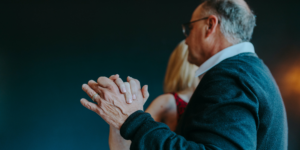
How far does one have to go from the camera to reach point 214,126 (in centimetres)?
52

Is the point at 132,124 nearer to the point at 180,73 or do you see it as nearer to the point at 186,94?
the point at 186,94

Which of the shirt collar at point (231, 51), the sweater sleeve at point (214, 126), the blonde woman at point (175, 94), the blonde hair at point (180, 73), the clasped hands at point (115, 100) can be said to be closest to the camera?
the sweater sleeve at point (214, 126)

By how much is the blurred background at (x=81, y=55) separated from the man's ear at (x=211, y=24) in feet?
5.52

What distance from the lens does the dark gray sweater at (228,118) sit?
19.8 inches

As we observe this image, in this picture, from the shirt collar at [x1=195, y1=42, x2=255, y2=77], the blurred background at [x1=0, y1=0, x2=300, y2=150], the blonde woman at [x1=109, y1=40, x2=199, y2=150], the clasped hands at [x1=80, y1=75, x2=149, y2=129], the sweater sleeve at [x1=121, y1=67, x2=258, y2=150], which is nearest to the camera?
the sweater sleeve at [x1=121, y1=67, x2=258, y2=150]

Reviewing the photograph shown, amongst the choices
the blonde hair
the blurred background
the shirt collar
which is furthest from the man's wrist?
the blurred background

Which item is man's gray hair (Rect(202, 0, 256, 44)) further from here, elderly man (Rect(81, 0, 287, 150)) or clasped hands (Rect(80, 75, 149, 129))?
clasped hands (Rect(80, 75, 149, 129))

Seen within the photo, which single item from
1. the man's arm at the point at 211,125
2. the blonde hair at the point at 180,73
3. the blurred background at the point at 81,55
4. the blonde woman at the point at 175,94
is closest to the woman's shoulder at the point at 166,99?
Answer: the blonde woman at the point at 175,94

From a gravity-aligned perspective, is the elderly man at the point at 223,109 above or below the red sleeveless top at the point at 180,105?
above

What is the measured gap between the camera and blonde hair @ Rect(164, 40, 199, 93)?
5.55 feet

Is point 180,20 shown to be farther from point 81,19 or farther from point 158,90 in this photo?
point 81,19

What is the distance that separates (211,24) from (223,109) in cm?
47

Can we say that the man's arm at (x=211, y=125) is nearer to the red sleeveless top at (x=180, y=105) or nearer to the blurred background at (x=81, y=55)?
the red sleeveless top at (x=180, y=105)

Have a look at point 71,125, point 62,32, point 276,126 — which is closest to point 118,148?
point 276,126
